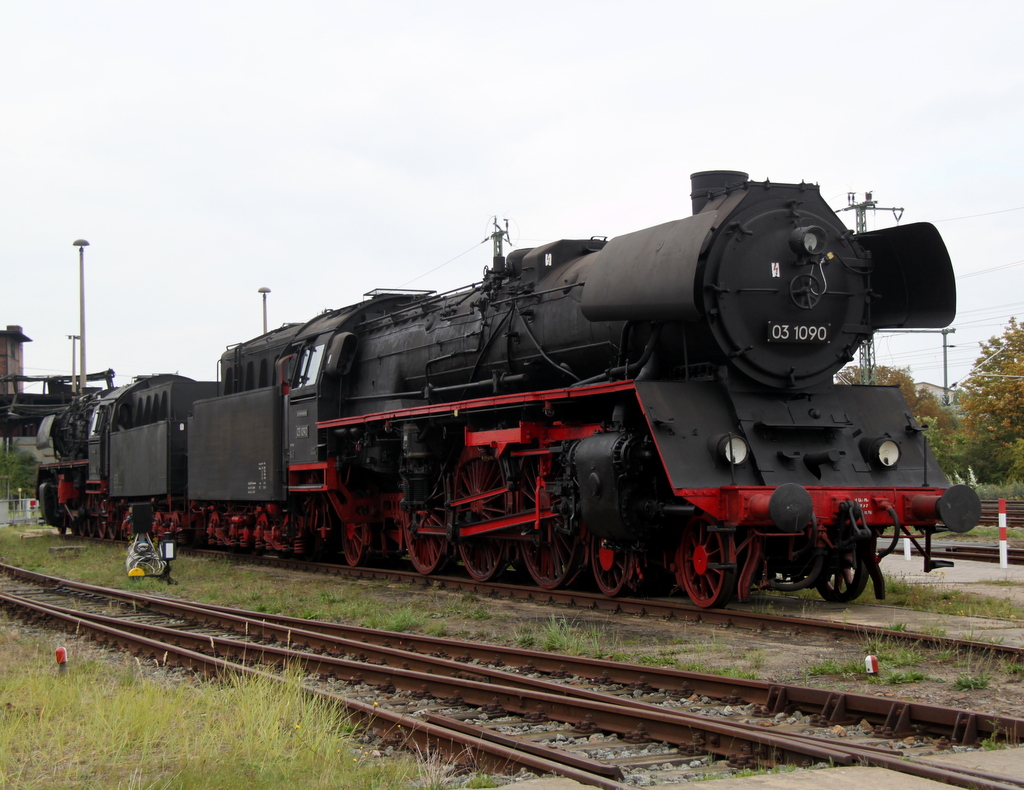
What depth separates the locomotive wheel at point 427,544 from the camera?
13633 mm

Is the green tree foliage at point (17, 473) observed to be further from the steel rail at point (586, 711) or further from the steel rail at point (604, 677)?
the steel rail at point (586, 711)

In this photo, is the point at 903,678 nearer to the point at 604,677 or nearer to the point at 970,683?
the point at 970,683

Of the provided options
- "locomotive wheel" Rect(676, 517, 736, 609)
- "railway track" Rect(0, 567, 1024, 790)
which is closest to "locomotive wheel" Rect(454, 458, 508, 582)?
"locomotive wheel" Rect(676, 517, 736, 609)

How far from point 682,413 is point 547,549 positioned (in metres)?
3.30

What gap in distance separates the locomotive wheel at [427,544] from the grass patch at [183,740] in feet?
22.8

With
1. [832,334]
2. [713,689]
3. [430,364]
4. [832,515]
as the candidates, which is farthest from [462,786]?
[430,364]

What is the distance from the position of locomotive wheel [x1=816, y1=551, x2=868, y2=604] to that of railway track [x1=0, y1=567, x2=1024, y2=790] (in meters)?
3.95

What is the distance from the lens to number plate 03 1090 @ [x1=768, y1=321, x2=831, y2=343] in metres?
9.59

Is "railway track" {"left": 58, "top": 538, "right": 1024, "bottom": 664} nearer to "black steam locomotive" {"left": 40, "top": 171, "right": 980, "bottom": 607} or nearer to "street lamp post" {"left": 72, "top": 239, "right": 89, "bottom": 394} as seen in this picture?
"black steam locomotive" {"left": 40, "top": 171, "right": 980, "bottom": 607}

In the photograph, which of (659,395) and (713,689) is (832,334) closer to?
(659,395)

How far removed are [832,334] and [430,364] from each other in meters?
5.78

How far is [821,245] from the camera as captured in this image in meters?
9.85

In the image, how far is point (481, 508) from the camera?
41.3 feet

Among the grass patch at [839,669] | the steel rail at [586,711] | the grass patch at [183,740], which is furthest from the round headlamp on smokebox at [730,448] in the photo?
the grass patch at [183,740]
